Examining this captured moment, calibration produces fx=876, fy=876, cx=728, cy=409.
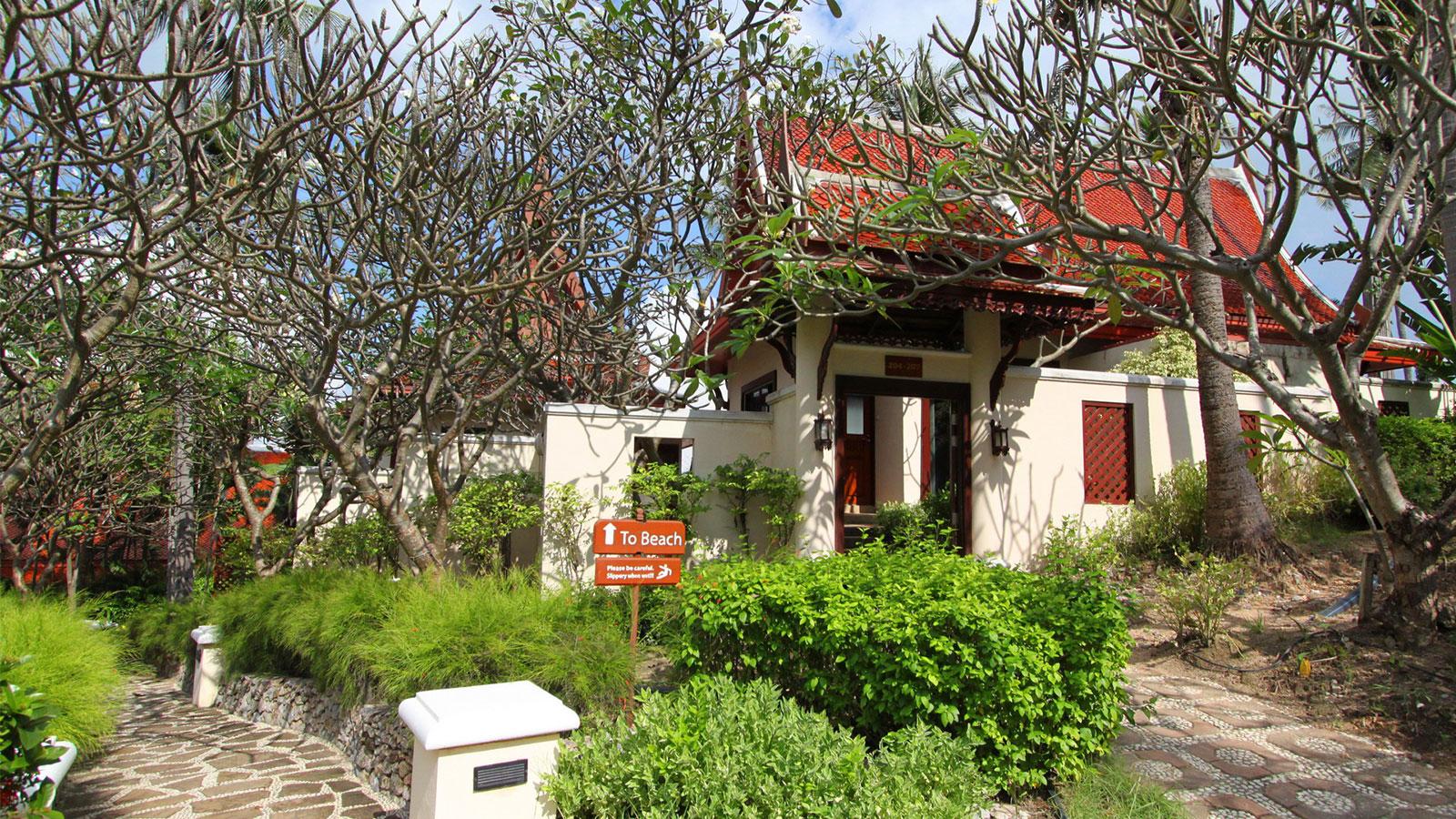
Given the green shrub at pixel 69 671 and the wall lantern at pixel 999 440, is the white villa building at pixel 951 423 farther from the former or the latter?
the green shrub at pixel 69 671

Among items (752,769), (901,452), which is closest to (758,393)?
(901,452)

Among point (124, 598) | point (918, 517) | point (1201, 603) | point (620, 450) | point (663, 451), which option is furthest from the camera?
point (124, 598)

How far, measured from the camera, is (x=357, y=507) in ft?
37.9

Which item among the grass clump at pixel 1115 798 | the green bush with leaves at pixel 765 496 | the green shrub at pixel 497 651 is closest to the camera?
the grass clump at pixel 1115 798

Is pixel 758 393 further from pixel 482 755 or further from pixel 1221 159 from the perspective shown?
pixel 482 755

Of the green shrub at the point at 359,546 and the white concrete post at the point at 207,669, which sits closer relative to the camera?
the white concrete post at the point at 207,669

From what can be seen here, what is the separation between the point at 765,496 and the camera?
9641 millimetres

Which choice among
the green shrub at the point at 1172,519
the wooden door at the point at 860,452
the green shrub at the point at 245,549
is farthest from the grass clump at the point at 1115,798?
the green shrub at the point at 245,549

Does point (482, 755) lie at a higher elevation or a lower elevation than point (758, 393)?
lower

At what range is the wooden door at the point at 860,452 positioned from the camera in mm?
13891

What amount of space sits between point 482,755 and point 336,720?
344 centimetres

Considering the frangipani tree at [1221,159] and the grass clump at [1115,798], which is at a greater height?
the frangipani tree at [1221,159]

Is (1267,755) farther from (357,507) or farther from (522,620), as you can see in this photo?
(357,507)

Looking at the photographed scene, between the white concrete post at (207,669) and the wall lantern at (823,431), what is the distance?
6.39 metres
